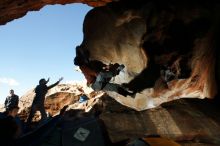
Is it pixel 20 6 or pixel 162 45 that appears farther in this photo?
pixel 20 6

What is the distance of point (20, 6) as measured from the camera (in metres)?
8.58

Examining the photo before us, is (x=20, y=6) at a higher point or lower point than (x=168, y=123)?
higher

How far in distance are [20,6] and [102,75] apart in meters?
3.64

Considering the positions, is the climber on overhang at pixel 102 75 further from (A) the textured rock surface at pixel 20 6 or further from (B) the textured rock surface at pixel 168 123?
(A) the textured rock surface at pixel 20 6

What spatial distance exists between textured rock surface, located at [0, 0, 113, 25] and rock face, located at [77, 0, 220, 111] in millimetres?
2189

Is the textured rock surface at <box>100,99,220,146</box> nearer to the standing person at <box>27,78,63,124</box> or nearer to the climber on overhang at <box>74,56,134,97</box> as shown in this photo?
the climber on overhang at <box>74,56,134,97</box>

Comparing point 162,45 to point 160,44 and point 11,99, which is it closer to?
point 160,44

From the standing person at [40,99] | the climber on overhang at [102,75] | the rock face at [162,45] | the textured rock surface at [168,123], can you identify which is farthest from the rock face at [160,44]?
the standing person at [40,99]

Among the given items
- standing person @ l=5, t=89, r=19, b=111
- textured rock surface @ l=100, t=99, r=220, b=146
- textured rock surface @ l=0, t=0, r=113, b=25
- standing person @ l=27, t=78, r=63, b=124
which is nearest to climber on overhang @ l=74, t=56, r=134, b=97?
textured rock surface @ l=100, t=99, r=220, b=146

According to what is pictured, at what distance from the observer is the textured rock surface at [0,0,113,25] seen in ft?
26.3

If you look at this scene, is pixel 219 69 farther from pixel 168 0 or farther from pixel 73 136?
pixel 73 136

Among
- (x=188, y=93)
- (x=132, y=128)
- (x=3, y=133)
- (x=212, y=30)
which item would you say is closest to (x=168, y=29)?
(x=212, y=30)

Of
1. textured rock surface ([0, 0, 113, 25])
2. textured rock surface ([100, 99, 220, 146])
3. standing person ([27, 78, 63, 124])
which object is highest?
textured rock surface ([0, 0, 113, 25])

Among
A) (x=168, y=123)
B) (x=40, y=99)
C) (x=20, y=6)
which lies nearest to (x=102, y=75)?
(x=168, y=123)
